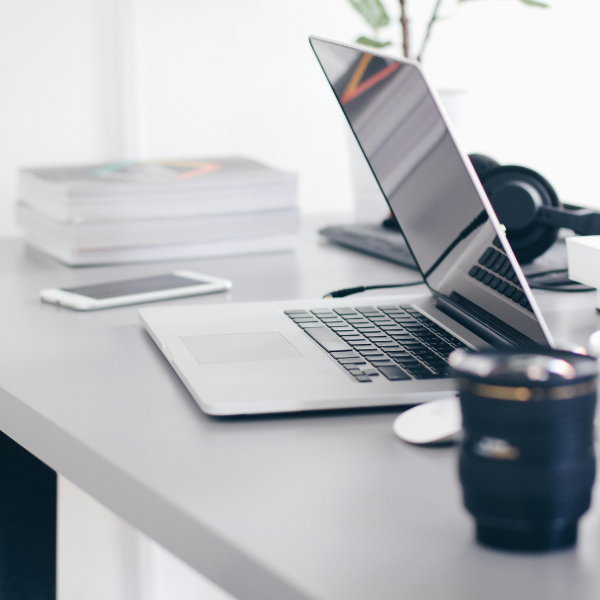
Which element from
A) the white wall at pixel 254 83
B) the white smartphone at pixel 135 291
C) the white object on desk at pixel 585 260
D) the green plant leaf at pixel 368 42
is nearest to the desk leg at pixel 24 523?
the white smartphone at pixel 135 291

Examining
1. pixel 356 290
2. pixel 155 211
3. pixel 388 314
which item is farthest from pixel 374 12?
pixel 388 314

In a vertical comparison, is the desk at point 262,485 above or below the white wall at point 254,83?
below

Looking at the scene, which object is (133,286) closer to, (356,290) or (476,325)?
(356,290)

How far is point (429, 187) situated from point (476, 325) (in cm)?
12

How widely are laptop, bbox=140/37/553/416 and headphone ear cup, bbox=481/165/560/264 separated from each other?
0.70ft

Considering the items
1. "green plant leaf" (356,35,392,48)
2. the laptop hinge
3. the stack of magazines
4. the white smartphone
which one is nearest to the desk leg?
the white smartphone

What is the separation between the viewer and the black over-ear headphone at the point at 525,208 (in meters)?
1.00

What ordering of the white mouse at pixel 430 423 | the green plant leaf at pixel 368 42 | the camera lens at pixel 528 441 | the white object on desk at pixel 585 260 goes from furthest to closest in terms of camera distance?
the green plant leaf at pixel 368 42, the white object on desk at pixel 585 260, the white mouse at pixel 430 423, the camera lens at pixel 528 441

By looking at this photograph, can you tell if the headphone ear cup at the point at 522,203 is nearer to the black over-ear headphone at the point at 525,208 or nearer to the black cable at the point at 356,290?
the black over-ear headphone at the point at 525,208

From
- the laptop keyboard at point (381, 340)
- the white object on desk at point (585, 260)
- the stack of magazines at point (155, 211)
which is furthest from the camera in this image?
the stack of magazines at point (155, 211)

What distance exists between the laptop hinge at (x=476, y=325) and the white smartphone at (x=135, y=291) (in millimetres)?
276

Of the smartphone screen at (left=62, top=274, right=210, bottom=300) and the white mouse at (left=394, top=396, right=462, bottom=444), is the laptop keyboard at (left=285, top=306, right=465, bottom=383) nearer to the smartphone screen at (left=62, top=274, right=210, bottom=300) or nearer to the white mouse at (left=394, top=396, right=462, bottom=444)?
the white mouse at (left=394, top=396, right=462, bottom=444)

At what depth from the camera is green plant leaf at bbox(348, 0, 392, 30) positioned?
1.36 meters

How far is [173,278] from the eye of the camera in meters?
0.97
